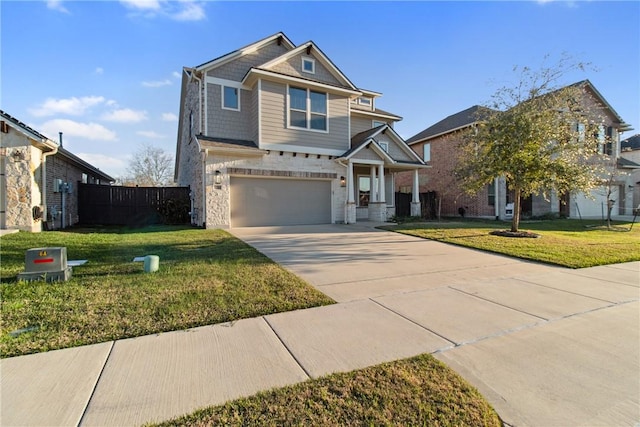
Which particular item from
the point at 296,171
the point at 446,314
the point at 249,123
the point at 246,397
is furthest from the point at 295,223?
the point at 246,397

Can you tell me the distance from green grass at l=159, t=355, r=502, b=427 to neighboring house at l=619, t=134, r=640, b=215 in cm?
2769

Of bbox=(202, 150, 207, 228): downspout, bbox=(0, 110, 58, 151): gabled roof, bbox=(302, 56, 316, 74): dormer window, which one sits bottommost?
bbox=(202, 150, 207, 228): downspout

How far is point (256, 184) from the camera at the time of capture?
13.4 metres

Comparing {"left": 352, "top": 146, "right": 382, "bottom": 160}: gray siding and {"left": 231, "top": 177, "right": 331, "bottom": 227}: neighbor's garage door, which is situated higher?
{"left": 352, "top": 146, "right": 382, "bottom": 160}: gray siding

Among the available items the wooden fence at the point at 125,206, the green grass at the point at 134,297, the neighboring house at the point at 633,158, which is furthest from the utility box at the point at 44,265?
the neighboring house at the point at 633,158

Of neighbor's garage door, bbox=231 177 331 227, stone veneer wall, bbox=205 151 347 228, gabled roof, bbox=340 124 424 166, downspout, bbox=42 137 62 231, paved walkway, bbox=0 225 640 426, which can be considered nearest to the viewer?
paved walkway, bbox=0 225 640 426

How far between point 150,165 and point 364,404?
144 feet

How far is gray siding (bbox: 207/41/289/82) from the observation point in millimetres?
13258

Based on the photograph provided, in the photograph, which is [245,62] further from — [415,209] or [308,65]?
[415,209]

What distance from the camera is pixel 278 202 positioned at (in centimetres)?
1380

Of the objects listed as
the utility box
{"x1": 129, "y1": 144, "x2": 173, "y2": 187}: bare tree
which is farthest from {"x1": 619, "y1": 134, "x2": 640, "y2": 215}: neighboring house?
{"x1": 129, "y1": 144, "x2": 173, "y2": 187}: bare tree

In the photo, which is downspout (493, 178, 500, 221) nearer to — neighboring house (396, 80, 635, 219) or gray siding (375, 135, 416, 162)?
neighboring house (396, 80, 635, 219)

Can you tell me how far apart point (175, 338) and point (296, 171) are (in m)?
11.4

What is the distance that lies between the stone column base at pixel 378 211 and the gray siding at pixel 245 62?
28.8 feet
